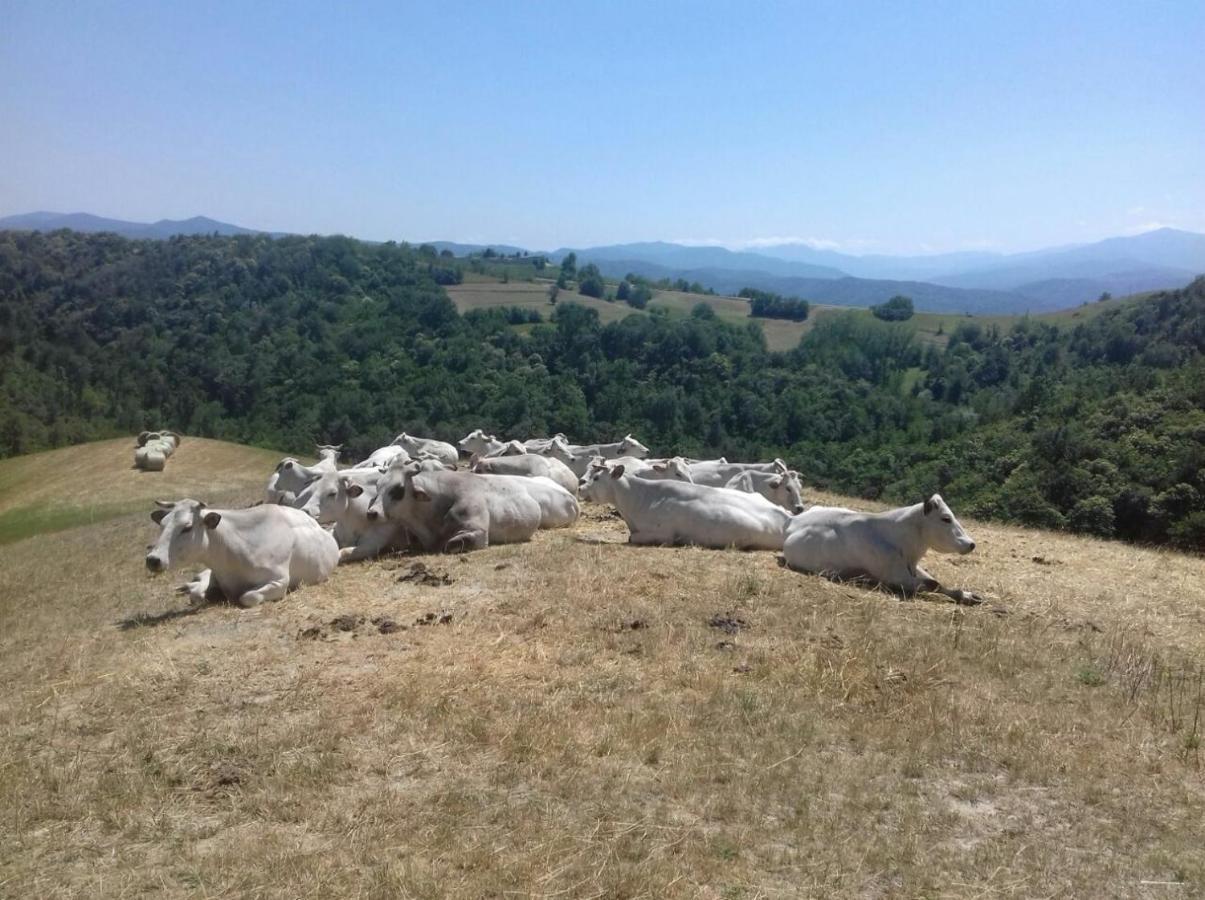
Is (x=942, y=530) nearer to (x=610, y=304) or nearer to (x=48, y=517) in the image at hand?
(x=48, y=517)

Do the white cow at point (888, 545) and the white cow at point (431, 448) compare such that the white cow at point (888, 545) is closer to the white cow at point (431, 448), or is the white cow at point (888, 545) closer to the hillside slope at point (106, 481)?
the white cow at point (431, 448)

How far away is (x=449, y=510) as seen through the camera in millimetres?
13102

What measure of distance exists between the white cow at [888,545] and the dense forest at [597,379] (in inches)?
653

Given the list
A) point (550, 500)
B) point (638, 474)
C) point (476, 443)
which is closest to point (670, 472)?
point (638, 474)

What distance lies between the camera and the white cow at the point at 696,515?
13219 millimetres

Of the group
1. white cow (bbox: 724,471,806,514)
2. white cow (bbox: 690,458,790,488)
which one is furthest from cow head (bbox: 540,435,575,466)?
white cow (bbox: 724,471,806,514)

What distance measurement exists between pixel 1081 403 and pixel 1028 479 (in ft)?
45.8

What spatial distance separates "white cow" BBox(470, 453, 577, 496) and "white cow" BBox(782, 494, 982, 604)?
19.5ft

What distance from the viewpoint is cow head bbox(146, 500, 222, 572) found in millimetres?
9852

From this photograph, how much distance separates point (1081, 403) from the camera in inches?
1725

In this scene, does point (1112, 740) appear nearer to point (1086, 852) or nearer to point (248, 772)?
point (1086, 852)

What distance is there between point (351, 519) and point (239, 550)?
3.01m

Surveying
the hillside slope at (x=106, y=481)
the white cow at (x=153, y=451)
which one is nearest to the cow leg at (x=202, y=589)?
the hillside slope at (x=106, y=481)

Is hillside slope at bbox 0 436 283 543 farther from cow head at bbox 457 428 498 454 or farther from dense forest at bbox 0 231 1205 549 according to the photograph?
dense forest at bbox 0 231 1205 549
